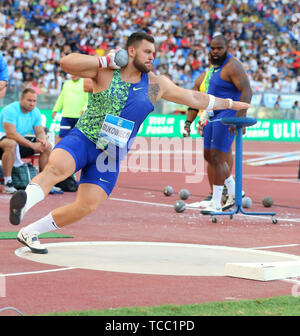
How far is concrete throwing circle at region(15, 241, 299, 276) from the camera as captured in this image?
6.47m

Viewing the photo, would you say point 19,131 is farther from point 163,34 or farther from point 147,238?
point 163,34

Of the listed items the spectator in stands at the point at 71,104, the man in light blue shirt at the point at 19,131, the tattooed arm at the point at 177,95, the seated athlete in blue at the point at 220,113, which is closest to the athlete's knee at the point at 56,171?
the tattooed arm at the point at 177,95

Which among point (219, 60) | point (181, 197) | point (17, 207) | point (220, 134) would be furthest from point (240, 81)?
point (17, 207)

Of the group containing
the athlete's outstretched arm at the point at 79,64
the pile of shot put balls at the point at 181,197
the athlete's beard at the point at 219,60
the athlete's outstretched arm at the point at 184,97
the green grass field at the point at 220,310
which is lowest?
the green grass field at the point at 220,310

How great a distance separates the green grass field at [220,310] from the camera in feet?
15.4

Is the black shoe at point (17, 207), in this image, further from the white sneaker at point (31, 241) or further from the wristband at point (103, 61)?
the wristband at point (103, 61)

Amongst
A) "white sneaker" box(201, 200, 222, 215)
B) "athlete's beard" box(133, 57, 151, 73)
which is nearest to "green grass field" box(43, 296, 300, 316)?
"athlete's beard" box(133, 57, 151, 73)

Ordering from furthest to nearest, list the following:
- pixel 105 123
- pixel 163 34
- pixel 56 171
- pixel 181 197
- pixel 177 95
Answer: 1. pixel 163 34
2. pixel 181 197
3. pixel 177 95
4. pixel 105 123
5. pixel 56 171

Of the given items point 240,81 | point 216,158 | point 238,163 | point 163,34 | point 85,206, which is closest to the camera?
point 85,206

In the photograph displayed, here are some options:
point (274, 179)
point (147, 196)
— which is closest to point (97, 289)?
point (147, 196)

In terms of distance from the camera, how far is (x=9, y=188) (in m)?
12.3

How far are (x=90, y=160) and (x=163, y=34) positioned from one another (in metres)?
28.2

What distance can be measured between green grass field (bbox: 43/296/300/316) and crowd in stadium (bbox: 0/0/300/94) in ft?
64.1

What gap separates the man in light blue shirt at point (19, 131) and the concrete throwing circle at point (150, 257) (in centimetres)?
490
